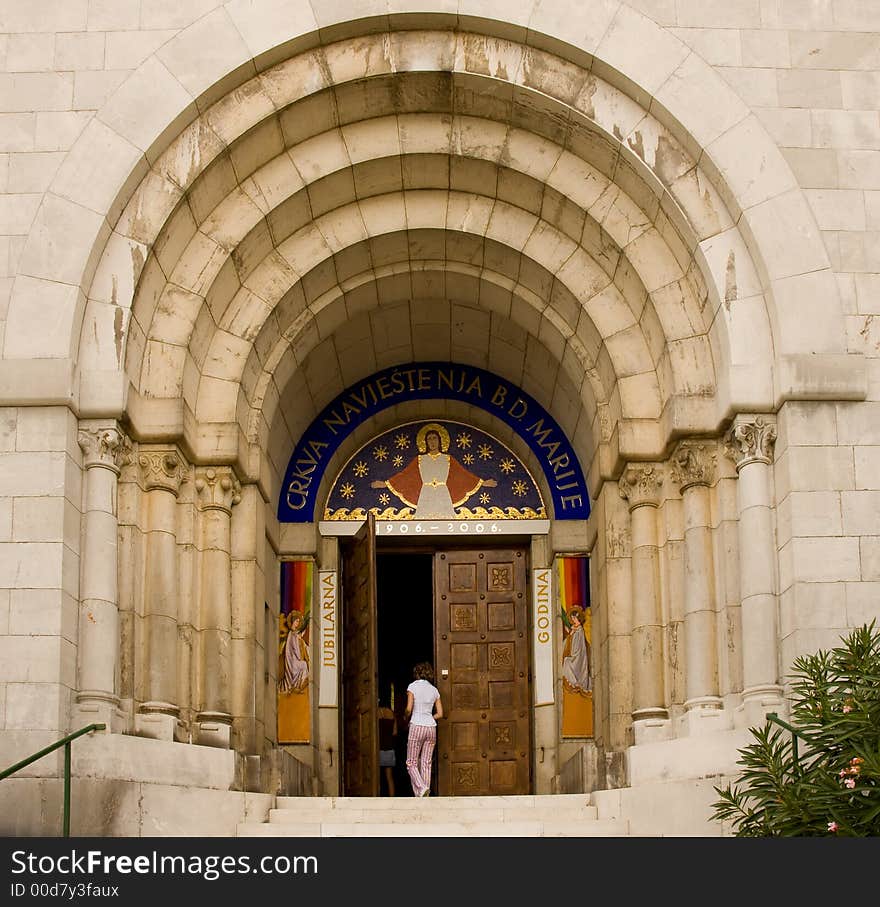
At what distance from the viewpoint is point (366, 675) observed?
56.4ft

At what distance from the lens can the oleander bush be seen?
37.2 feet

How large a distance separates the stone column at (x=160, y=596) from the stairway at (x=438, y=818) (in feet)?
4.14

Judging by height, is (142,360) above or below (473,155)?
below

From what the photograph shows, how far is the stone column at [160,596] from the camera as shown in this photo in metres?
14.5

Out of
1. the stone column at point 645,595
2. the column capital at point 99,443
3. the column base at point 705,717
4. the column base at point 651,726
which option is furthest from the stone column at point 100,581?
the column base at point 705,717

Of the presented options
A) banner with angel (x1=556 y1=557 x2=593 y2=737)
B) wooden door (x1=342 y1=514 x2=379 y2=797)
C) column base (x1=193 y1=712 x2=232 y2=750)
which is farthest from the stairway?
banner with angel (x1=556 y1=557 x2=593 y2=737)

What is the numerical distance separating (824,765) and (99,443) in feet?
21.4

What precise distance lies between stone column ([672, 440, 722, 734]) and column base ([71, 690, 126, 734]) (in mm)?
4839

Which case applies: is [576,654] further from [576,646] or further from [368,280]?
[368,280]

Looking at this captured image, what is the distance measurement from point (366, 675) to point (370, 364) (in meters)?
3.49

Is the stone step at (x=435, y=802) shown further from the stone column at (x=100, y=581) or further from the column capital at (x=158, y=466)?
the column capital at (x=158, y=466)

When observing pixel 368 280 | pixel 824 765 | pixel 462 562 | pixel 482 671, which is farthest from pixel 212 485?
pixel 824 765
